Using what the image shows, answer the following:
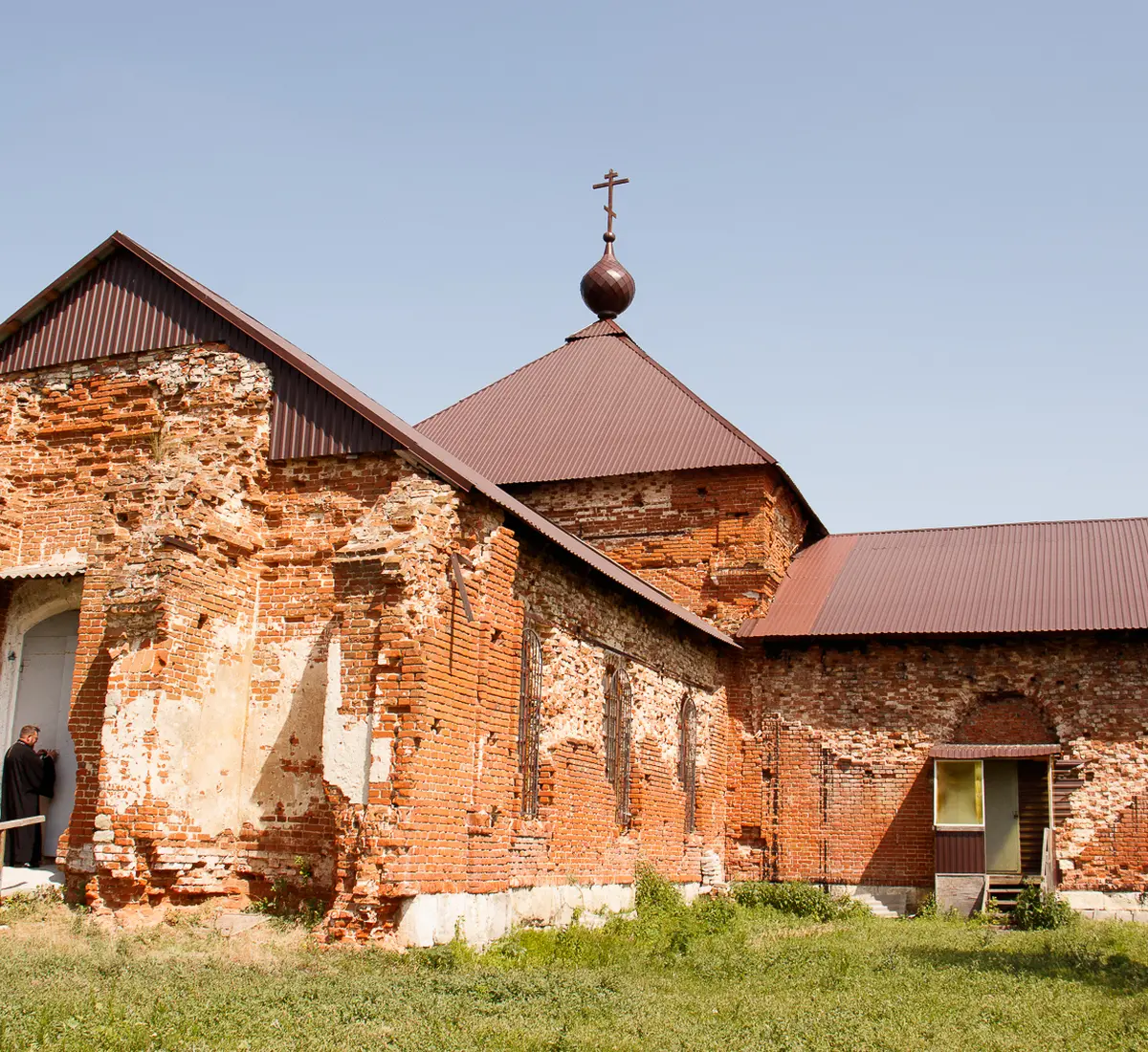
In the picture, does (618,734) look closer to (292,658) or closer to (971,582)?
(292,658)

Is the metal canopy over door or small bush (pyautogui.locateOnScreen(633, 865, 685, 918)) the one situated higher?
the metal canopy over door

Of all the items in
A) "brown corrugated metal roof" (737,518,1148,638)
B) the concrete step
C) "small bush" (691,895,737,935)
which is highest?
"brown corrugated metal roof" (737,518,1148,638)

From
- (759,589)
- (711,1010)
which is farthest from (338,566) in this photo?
(759,589)

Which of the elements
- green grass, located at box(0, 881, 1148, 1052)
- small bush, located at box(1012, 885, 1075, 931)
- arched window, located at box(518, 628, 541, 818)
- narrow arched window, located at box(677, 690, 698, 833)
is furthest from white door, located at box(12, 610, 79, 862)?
small bush, located at box(1012, 885, 1075, 931)

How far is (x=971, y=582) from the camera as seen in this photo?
63.4 feet

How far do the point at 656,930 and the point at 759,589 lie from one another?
663cm

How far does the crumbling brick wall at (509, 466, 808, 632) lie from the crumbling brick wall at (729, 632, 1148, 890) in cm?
108

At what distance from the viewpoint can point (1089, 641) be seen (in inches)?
698

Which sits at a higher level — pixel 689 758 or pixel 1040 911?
pixel 689 758

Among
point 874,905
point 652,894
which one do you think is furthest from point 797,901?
point 652,894

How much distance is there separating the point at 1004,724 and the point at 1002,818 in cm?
134

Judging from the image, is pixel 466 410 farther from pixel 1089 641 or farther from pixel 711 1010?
pixel 711 1010

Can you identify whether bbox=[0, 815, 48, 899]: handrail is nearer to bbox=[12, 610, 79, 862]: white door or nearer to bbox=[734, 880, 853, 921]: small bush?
bbox=[12, 610, 79, 862]: white door

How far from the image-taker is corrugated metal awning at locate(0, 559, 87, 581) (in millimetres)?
12172
